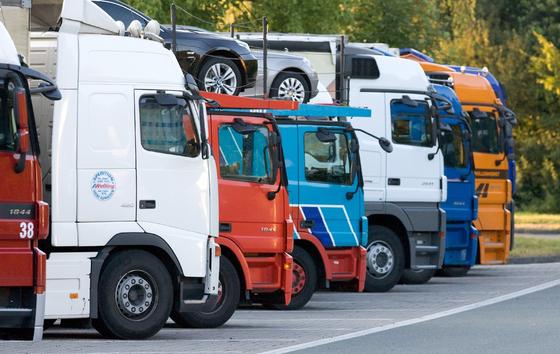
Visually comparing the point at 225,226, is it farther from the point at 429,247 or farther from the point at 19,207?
the point at 429,247

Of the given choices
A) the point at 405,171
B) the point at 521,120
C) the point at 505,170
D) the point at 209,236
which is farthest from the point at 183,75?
the point at 521,120

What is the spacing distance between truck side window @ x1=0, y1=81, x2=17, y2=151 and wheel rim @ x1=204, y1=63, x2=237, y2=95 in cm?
583

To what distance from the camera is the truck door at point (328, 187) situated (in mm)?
21344

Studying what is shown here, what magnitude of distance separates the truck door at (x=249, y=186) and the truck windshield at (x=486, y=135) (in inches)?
381

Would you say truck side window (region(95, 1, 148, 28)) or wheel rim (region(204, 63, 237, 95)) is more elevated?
truck side window (region(95, 1, 148, 28))

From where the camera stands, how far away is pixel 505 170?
28.1m

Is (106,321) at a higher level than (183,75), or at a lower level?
lower

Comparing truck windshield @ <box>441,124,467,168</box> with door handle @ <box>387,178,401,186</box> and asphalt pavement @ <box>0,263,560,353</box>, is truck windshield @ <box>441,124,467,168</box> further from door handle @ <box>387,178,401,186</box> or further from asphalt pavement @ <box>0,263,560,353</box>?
asphalt pavement @ <box>0,263,560,353</box>

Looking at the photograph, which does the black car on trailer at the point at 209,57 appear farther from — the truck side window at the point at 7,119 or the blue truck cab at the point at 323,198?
the truck side window at the point at 7,119

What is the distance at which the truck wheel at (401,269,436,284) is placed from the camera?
27172 mm

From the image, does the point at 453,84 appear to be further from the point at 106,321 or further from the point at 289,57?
the point at 106,321

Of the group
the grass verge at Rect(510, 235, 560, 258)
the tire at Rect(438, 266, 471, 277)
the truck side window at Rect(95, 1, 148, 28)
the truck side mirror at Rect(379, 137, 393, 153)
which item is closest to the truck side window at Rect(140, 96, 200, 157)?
the truck side window at Rect(95, 1, 148, 28)

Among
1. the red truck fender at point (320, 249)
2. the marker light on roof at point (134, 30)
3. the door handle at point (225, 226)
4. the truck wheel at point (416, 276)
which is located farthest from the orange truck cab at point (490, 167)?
the marker light on roof at point (134, 30)

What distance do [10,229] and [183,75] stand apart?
306cm
